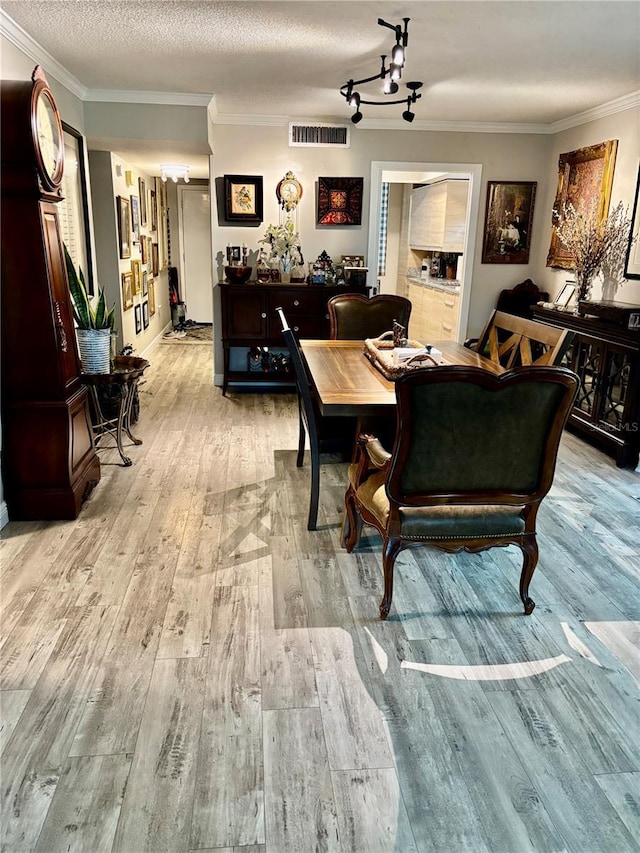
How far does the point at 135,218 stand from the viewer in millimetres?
6637

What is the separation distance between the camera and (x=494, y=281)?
6.05 metres

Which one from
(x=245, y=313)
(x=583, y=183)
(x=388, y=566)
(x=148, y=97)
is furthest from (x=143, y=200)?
(x=388, y=566)

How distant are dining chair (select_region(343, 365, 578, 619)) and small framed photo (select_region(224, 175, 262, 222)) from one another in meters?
3.96

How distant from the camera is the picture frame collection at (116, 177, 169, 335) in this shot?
6.05m

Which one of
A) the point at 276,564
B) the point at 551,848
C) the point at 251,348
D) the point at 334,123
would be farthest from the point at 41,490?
the point at 334,123

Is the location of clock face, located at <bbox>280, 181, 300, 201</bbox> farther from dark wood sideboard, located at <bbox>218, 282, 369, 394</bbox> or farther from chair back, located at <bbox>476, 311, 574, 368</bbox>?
chair back, located at <bbox>476, 311, 574, 368</bbox>

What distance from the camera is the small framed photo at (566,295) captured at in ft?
17.2

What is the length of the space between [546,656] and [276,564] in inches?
46.2

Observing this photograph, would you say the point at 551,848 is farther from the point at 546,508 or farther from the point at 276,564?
the point at 546,508

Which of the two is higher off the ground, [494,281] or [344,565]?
[494,281]

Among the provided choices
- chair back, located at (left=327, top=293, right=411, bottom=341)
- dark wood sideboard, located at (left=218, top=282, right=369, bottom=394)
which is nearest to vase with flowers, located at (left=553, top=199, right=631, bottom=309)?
chair back, located at (left=327, top=293, right=411, bottom=341)

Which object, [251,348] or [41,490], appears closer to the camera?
[41,490]

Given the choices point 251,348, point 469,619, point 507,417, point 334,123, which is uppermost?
point 334,123

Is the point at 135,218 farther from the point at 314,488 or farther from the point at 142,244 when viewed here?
the point at 314,488
